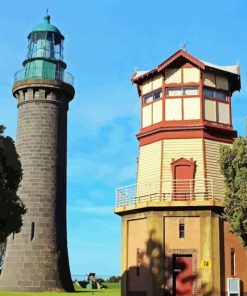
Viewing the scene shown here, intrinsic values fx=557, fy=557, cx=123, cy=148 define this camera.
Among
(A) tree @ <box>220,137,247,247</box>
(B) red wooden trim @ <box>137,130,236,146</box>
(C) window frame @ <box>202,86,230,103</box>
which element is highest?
(C) window frame @ <box>202,86,230,103</box>

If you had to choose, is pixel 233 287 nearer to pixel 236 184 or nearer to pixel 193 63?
pixel 236 184

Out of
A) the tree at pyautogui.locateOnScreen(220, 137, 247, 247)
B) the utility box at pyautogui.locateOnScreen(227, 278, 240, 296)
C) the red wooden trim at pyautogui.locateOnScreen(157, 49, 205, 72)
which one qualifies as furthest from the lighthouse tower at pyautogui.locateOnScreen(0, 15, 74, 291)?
the tree at pyautogui.locateOnScreen(220, 137, 247, 247)

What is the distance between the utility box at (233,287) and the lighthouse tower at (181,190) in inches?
7.5

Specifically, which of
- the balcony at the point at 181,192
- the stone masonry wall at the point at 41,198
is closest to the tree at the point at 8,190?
the balcony at the point at 181,192

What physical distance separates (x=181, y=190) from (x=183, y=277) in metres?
4.47

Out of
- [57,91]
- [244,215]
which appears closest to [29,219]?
[57,91]

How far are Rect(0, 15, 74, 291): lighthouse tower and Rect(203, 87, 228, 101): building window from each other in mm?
17127

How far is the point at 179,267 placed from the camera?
28.4 metres

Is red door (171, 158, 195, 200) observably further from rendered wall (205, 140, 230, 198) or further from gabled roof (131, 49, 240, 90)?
gabled roof (131, 49, 240, 90)

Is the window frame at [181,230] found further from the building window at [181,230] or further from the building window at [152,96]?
the building window at [152,96]

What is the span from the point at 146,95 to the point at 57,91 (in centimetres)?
1422

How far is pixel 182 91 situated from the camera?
102 feet

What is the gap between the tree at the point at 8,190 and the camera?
74.7 feet

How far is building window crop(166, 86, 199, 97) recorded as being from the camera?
30920 millimetres
